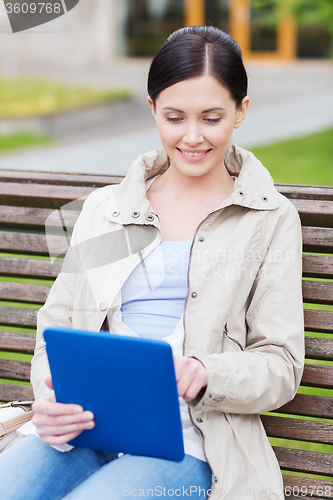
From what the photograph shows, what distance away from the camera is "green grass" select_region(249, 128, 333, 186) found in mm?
6578

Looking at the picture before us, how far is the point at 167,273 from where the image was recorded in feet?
6.30

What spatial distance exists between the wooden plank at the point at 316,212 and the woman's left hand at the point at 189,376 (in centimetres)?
84

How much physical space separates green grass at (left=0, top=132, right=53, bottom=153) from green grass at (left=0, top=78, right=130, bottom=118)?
1.51 ft

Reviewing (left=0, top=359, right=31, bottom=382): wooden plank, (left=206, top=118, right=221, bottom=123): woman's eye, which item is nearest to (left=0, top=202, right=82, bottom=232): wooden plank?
(left=0, top=359, right=31, bottom=382): wooden plank

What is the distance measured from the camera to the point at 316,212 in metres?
2.20

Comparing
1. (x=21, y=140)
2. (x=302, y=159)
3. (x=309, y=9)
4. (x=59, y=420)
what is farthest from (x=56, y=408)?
(x=21, y=140)

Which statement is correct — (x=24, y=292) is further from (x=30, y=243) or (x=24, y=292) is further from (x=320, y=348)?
(x=320, y=348)

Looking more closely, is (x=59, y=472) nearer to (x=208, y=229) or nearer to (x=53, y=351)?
(x=53, y=351)

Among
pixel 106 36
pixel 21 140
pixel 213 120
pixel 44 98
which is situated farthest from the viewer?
pixel 106 36

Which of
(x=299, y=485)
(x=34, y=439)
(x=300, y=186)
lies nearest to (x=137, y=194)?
(x=300, y=186)

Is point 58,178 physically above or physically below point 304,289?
above

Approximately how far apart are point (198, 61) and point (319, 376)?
3.67 feet

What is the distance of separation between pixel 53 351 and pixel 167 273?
53 centimetres

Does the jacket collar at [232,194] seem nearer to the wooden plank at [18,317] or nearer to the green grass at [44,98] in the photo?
the wooden plank at [18,317]
